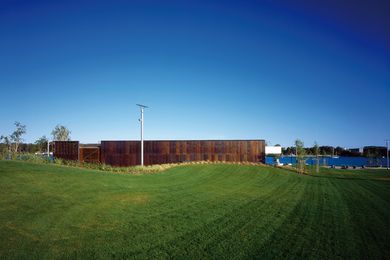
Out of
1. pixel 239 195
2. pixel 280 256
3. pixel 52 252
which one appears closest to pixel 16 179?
pixel 52 252

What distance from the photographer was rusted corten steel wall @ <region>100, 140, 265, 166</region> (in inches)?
1624

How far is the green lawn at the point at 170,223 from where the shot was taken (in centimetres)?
682

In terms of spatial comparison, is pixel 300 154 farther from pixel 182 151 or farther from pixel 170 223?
pixel 170 223

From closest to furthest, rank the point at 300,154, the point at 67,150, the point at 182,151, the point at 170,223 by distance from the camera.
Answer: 1. the point at 170,223
2. the point at 300,154
3. the point at 182,151
4. the point at 67,150

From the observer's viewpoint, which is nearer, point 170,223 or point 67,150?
point 170,223

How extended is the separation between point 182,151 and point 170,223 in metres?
32.4

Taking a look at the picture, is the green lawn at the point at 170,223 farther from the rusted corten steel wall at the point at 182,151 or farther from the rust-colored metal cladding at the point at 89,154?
the rust-colored metal cladding at the point at 89,154

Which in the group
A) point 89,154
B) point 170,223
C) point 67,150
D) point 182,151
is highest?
point 67,150

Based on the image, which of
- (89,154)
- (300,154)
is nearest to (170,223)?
(300,154)

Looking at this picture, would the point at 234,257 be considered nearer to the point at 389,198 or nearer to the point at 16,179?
the point at 16,179

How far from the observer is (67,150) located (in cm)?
4169

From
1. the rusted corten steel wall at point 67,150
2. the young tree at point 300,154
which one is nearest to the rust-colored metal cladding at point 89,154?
the rusted corten steel wall at point 67,150

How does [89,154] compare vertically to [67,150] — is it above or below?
below

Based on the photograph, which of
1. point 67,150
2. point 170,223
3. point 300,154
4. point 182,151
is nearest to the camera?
point 170,223
